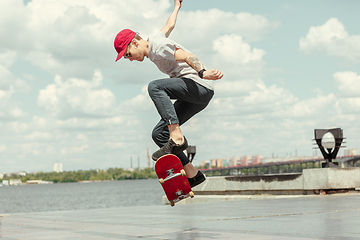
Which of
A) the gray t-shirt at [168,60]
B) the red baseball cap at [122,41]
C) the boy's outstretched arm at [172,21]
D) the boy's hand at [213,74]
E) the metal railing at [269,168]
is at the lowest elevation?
the metal railing at [269,168]

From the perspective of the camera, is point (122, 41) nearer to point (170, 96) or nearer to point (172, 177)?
point (170, 96)

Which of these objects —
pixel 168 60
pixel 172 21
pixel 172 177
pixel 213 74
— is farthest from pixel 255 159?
pixel 213 74

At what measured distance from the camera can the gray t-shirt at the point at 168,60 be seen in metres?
5.69

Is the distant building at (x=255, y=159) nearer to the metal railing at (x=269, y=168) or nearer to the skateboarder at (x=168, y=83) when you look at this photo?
the metal railing at (x=269, y=168)

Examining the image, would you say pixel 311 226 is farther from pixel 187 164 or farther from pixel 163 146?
pixel 163 146

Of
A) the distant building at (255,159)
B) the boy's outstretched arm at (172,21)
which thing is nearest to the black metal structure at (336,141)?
the boy's outstretched arm at (172,21)

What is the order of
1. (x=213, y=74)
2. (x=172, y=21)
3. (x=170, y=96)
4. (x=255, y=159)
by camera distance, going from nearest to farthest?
(x=213, y=74) → (x=170, y=96) → (x=172, y=21) → (x=255, y=159)

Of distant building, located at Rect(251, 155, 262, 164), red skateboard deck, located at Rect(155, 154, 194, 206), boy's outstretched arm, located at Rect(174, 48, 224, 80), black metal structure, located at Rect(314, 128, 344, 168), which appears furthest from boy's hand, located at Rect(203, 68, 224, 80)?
distant building, located at Rect(251, 155, 262, 164)

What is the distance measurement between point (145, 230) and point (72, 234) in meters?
1.22

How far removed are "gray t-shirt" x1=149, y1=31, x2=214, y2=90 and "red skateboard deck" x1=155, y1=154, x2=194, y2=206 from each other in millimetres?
1133

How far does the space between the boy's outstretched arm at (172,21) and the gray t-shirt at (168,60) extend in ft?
1.22

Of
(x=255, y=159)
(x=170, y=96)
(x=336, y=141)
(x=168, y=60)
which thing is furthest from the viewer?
(x=255, y=159)

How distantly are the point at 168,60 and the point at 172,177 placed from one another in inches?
63.3

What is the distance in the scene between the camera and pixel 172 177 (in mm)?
5949
